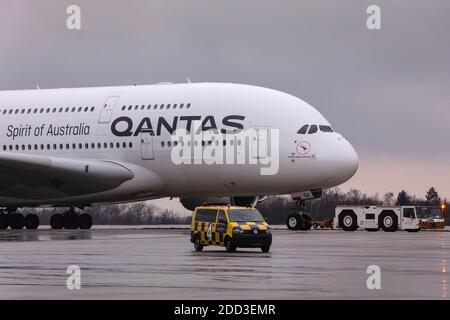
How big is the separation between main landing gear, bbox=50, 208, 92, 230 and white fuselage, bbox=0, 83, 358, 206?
2112 mm

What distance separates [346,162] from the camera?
4741 cm

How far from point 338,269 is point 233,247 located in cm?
765

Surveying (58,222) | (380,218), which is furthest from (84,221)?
(380,218)

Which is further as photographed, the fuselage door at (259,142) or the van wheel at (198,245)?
the fuselage door at (259,142)

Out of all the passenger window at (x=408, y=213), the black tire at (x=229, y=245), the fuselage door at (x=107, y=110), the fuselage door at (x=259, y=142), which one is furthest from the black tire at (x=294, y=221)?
the black tire at (x=229, y=245)

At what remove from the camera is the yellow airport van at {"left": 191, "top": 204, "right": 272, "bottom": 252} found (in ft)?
102

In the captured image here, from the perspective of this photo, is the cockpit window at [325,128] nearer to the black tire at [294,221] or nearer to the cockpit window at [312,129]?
the cockpit window at [312,129]

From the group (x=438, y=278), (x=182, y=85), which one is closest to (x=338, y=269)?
(x=438, y=278)

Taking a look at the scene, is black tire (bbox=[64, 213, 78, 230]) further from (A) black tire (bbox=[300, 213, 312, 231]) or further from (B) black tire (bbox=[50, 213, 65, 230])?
(A) black tire (bbox=[300, 213, 312, 231])

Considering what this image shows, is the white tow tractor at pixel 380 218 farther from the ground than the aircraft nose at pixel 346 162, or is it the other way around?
the aircraft nose at pixel 346 162

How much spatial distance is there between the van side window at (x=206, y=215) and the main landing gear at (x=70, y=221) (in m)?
23.1

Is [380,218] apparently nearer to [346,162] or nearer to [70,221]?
[346,162]

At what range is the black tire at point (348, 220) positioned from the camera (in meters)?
56.1
